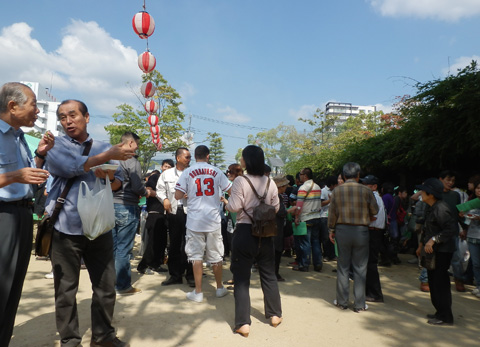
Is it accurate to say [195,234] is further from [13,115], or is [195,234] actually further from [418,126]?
[418,126]

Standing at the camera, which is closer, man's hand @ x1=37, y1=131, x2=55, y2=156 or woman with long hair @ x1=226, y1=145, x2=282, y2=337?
man's hand @ x1=37, y1=131, x2=55, y2=156

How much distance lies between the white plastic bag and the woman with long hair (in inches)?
55.6

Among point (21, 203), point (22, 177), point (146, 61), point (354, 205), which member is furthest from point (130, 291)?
point (146, 61)

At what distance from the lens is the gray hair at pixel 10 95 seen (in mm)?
2291

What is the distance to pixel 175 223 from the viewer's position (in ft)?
17.1

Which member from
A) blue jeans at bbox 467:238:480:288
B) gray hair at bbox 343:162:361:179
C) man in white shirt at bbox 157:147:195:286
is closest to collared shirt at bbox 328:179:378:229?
gray hair at bbox 343:162:361:179

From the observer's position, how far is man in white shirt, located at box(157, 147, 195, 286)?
204 inches

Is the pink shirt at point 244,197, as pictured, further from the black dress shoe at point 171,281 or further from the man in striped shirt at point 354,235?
the black dress shoe at point 171,281

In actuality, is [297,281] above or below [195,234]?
below

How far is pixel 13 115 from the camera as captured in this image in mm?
2311

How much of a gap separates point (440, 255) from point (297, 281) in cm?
248

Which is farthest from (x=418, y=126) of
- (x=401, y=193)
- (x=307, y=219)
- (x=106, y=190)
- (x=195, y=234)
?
(x=106, y=190)

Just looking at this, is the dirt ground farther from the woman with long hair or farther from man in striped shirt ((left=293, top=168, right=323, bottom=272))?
man in striped shirt ((left=293, top=168, right=323, bottom=272))

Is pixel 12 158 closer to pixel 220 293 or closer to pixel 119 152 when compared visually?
pixel 119 152
